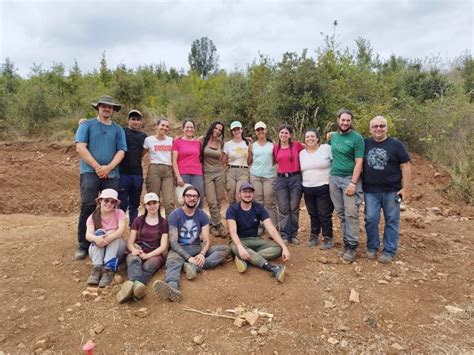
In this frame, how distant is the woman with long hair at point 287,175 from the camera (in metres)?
4.69

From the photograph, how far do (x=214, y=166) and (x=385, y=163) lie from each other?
2318 millimetres

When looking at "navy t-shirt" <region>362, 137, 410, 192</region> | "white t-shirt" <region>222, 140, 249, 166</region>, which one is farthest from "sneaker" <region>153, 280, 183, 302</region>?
"navy t-shirt" <region>362, 137, 410, 192</region>

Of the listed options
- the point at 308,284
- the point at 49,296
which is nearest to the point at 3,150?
the point at 49,296

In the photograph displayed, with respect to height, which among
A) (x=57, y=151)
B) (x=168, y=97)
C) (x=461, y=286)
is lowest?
(x=461, y=286)

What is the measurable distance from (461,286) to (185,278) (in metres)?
3.24

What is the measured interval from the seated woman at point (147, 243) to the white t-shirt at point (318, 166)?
198 centimetres

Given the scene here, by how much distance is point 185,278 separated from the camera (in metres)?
3.79

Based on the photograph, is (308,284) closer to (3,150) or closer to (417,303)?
(417,303)

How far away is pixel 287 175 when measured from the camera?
4719mm

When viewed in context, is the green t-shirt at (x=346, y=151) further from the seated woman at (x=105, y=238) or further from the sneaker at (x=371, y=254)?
the seated woman at (x=105, y=238)

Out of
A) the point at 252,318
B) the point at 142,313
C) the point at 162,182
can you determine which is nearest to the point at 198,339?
the point at 252,318

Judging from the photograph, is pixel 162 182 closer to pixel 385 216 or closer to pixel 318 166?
pixel 318 166

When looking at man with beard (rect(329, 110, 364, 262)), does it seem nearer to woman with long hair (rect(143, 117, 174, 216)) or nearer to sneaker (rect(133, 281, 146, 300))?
woman with long hair (rect(143, 117, 174, 216))

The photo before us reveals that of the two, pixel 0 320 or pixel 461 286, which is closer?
pixel 0 320
